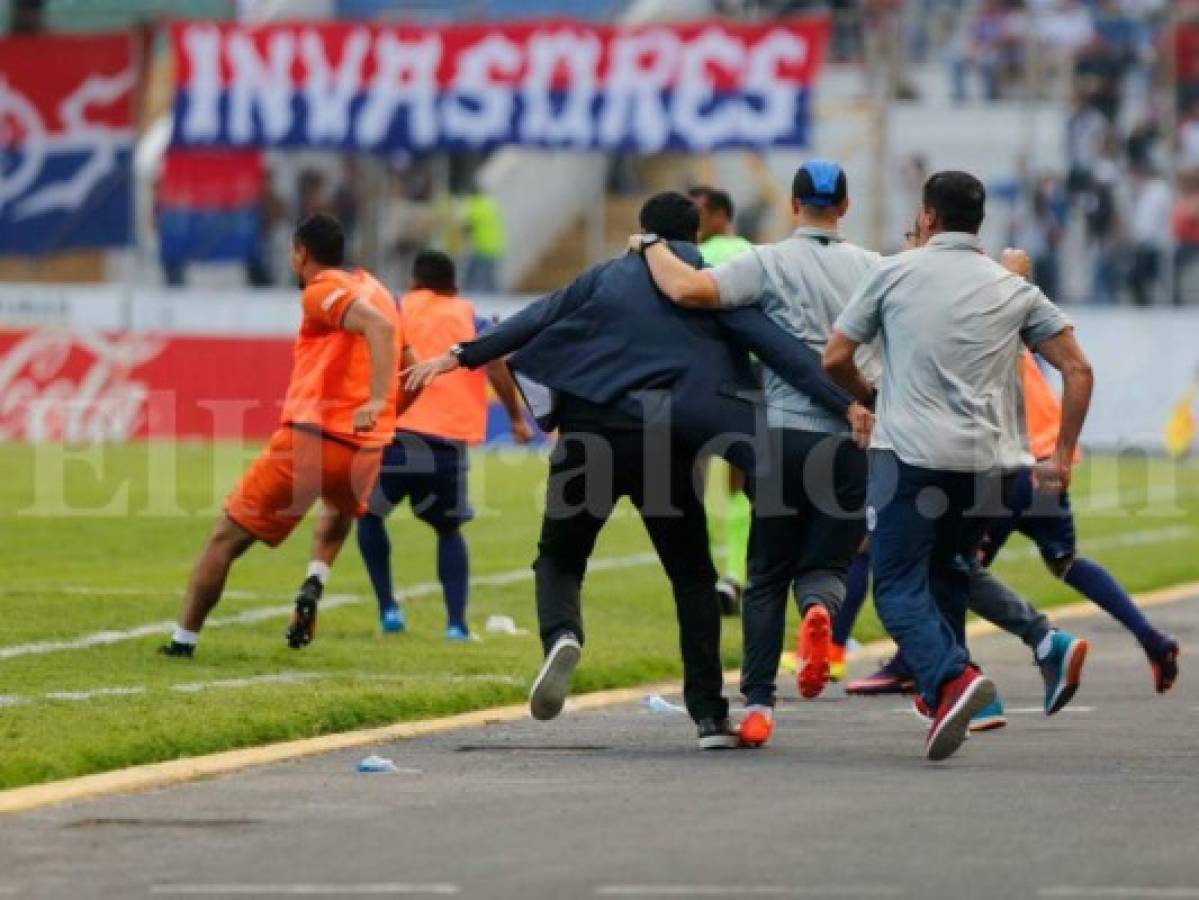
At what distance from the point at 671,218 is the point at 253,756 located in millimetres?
2421

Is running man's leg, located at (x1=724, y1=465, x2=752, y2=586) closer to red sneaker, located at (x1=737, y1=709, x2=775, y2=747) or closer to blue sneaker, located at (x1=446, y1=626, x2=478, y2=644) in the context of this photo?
blue sneaker, located at (x1=446, y1=626, x2=478, y2=644)

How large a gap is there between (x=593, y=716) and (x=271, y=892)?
478 cm

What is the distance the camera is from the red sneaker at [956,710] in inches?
424

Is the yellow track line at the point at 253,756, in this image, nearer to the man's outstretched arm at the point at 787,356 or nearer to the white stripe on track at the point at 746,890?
the man's outstretched arm at the point at 787,356

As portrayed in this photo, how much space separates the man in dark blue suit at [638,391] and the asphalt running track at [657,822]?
1.74 feet

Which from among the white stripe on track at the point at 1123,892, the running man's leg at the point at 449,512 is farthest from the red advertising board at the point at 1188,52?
the white stripe on track at the point at 1123,892

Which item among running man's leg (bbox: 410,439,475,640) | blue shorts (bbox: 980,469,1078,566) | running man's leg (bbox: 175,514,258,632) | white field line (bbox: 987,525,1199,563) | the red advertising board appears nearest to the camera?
blue shorts (bbox: 980,469,1078,566)

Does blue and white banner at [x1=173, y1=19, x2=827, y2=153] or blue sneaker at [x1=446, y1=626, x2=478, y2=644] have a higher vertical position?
blue and white banner at [x1=173, y1=19, x2=827, y2=153]

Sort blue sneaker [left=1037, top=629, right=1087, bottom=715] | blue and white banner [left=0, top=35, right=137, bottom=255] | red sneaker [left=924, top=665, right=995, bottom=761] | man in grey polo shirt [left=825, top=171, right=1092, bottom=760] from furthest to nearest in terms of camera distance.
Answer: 1. blue and white banner [left=0, top=35, right=137, bottom=255]
2. blue sneaker [left=1037, top=629, right=1087, bottom=715]
3. man in grey polo shirt [left=825, top=171, right=1092, bottom=760]
4. red sneaker [left=924, top=665, right=995, bottom=761]

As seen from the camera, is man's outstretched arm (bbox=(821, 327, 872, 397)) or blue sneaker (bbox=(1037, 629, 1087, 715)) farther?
blue sneaker (bbox=(1037, 629, 1087, 715))

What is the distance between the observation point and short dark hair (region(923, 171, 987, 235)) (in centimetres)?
1102

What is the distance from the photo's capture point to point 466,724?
1219cm

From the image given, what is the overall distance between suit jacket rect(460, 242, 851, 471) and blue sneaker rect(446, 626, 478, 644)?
427 cm

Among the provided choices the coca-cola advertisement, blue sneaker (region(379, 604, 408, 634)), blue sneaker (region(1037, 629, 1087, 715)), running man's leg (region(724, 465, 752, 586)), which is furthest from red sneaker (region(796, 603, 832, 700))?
the coca-cola advertisement
